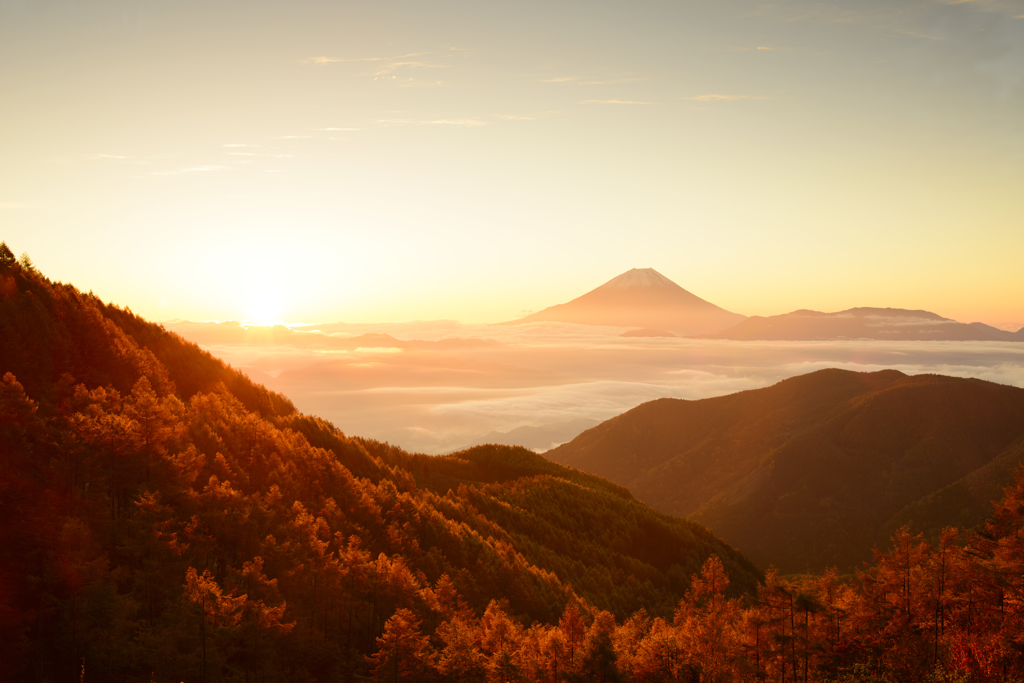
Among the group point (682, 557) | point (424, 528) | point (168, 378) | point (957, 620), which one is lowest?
point (682, 557)

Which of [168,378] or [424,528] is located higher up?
[168,378]

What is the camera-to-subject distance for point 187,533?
129 ft

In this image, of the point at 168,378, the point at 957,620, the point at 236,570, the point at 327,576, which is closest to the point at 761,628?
the point at 957,620

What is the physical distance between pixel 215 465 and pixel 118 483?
8.45m

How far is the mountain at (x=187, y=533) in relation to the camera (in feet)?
109

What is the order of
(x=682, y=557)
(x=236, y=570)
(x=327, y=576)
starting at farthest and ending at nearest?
(x=682, y=557)
(x=327, y=576)
(x=236, y=570)

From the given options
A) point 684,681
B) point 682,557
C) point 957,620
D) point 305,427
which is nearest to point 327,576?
point 684,681

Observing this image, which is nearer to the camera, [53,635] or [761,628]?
[53,635]

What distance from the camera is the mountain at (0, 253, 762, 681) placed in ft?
109

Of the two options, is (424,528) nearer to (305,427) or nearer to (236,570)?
(305,427)

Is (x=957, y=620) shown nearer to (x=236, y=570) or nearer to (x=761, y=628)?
(x=761, y=628)

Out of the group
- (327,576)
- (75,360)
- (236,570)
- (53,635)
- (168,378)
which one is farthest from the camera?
(168,378)

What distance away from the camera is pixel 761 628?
55.9 m

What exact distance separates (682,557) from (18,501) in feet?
415
